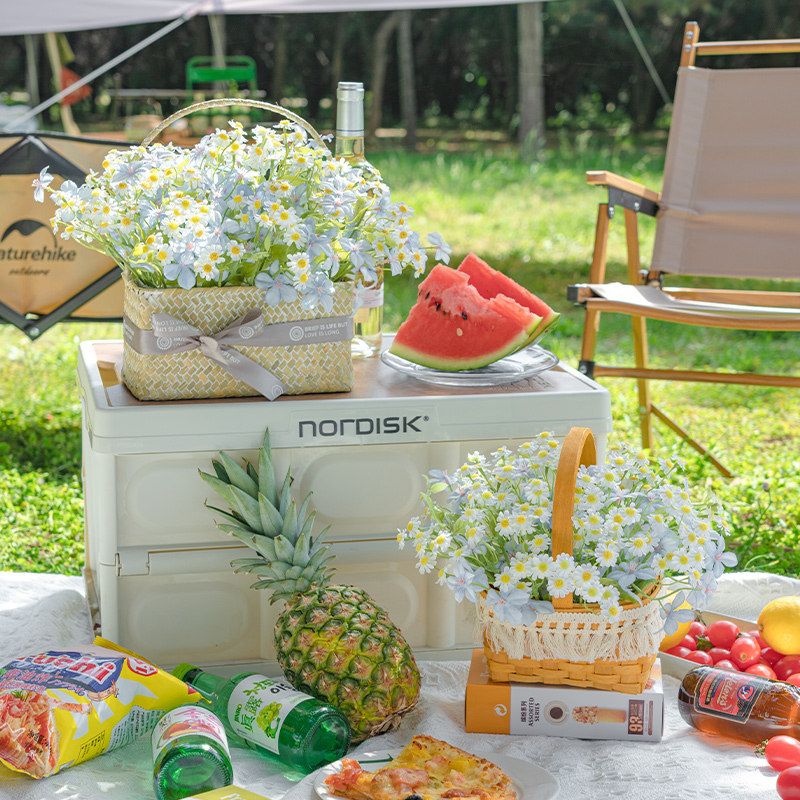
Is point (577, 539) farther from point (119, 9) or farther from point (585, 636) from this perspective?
point (119, 9)

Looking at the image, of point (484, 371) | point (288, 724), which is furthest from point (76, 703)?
point (484, 371)

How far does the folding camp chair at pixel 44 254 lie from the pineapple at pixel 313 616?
164cm

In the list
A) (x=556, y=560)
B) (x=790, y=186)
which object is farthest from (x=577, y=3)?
(x=556, y=560)

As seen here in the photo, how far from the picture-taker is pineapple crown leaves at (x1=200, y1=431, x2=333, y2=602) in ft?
5.44

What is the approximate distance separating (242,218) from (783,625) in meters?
1.19

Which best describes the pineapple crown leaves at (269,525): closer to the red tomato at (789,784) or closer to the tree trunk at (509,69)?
the red tomato at (789,784)

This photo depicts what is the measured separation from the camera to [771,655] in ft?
6.17

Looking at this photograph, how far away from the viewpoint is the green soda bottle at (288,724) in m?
1.53

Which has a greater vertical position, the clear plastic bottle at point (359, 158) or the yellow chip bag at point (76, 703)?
the clear plastic bottle at point (359, 158)

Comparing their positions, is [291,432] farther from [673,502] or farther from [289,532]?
[673,502]

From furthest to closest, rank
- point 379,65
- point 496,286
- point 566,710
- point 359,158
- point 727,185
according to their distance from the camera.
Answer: point 379,65 < point 727,185 < point 496,286 < point 359,158 < point 566,710

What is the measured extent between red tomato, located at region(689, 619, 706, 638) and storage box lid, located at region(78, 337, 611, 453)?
0.44 m

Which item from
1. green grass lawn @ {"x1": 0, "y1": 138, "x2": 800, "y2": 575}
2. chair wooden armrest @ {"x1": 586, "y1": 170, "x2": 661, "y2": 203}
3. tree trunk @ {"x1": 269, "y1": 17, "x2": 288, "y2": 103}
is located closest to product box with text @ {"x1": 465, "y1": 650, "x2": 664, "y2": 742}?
green grass lawn @ {"x1": 0, "y1": 138, "x2": 800, "y2": 575}

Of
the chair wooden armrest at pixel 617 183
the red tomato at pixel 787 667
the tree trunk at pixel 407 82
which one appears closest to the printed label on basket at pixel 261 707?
the red tomato at pixel 787 667
